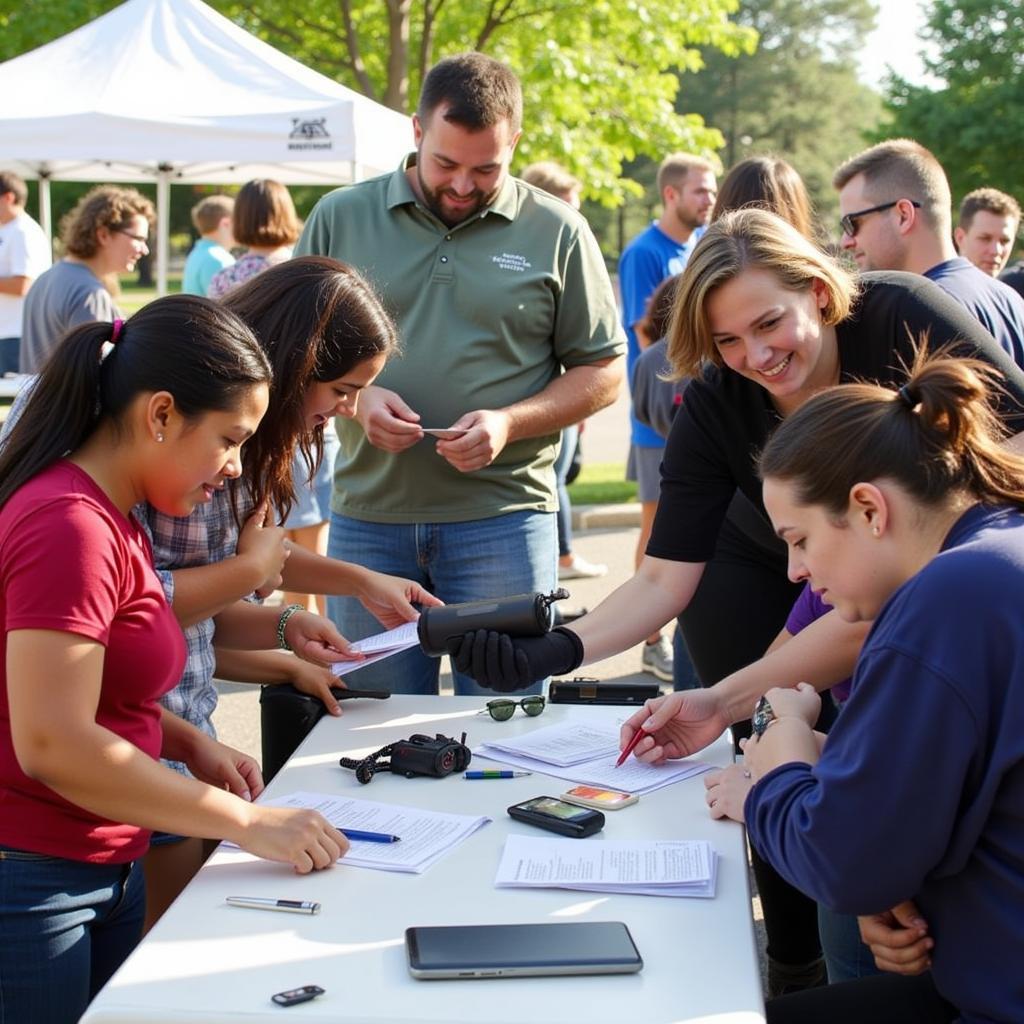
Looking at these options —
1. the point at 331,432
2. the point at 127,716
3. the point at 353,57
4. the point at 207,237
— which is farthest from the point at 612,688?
the point at 353,57

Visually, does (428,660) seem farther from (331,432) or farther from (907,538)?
(331,432)

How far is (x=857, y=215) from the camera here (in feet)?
12.9

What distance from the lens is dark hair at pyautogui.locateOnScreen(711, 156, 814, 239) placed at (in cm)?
360

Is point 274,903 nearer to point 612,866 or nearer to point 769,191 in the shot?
point 612,866

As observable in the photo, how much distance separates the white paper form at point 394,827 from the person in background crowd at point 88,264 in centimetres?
416

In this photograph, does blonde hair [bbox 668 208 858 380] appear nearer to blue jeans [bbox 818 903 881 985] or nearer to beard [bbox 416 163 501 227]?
beard [bbox 416 163 501 227]

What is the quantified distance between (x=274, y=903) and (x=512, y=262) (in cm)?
188

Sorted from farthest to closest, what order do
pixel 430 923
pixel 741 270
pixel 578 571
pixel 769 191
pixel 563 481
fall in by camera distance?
pixel 578 571, pixel 563 481, pixel 769 191, pixel 741 270, pixel 430 923

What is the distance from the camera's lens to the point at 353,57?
14.5m

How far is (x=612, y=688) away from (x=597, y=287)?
3.66ft

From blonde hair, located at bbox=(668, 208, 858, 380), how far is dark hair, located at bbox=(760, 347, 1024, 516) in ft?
2.34

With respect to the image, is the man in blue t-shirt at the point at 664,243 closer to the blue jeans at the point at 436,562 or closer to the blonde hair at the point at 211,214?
the blue jeans at the point at 436,562

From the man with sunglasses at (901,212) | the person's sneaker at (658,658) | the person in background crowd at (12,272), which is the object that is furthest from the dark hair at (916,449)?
the person in background crowd at (12,272)

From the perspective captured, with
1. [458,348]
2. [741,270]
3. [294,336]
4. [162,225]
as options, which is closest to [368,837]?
[294,336]
